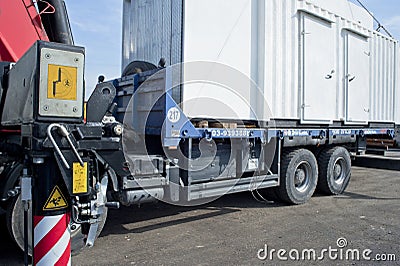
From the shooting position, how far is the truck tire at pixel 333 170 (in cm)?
732

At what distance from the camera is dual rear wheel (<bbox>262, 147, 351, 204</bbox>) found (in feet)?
21.3

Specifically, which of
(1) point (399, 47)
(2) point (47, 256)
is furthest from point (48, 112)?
(1) point (399, 47)

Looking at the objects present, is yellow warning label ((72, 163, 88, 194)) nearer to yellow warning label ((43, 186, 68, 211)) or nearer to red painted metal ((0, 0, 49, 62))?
yellow warning label ((43, 186, 68, 211))

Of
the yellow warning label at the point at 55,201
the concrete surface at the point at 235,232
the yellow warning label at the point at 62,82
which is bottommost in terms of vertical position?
the concrete surface at the point at 235,232

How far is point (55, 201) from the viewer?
189 cm

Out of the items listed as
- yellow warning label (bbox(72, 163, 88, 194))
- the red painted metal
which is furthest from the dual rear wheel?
yellow warning label (bbox(72, 163, 88, 194))

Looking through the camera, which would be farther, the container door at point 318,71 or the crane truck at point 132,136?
the container door at point 318,71

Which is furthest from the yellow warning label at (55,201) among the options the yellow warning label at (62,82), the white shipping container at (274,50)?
the white shipping container at (274,50)

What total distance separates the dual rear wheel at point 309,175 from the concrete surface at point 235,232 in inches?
8.8

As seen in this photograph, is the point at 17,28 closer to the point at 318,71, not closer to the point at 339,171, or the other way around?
the point at 318,71

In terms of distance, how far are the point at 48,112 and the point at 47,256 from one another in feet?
2.44

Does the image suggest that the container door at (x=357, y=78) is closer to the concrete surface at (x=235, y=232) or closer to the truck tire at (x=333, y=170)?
the truck tire at (x=333, y=170)

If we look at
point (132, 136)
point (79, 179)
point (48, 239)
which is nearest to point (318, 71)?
point (132, 136)

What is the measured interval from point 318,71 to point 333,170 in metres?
2.02
